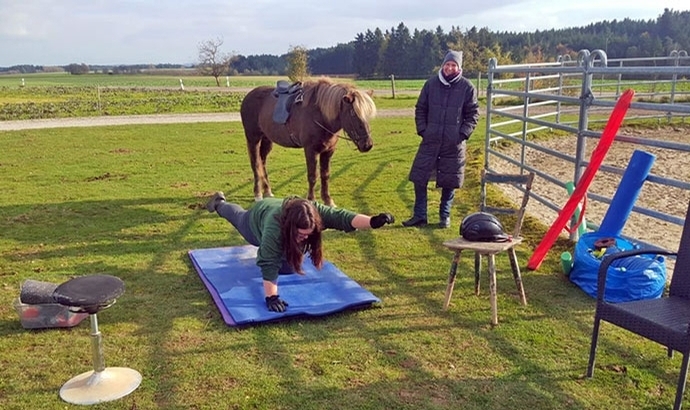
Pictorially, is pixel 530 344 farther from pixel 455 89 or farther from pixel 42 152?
pixel 42 152

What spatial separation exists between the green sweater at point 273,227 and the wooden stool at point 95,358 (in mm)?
1142

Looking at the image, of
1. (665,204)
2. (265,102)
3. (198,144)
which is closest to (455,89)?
(265,102)

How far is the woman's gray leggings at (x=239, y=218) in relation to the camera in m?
5.08

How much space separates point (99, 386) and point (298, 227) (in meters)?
1.57

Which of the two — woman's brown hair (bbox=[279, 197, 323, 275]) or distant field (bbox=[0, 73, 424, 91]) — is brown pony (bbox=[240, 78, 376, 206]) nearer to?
woman's brown hair (bbox=[279, 197, 323, 275])

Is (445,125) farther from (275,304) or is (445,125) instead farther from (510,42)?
(510,42)

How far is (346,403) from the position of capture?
9.99 ft

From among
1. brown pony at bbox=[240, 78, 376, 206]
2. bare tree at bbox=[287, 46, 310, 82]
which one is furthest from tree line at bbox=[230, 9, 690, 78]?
brown pony at bbox=[240, 78, 376, 206]

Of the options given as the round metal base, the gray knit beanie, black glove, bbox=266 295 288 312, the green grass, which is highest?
the gray knit beanie

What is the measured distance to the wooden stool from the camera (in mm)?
2988

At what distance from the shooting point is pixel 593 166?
4918mm

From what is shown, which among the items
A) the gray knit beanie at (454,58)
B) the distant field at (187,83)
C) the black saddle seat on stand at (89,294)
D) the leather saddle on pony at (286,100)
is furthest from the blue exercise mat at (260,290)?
the distant field at (187,83)

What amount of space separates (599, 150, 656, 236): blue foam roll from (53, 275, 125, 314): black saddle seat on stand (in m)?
3.82

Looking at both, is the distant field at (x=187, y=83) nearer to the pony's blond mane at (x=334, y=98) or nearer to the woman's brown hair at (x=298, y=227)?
the pony's blond mane at (x=334, y=98)
